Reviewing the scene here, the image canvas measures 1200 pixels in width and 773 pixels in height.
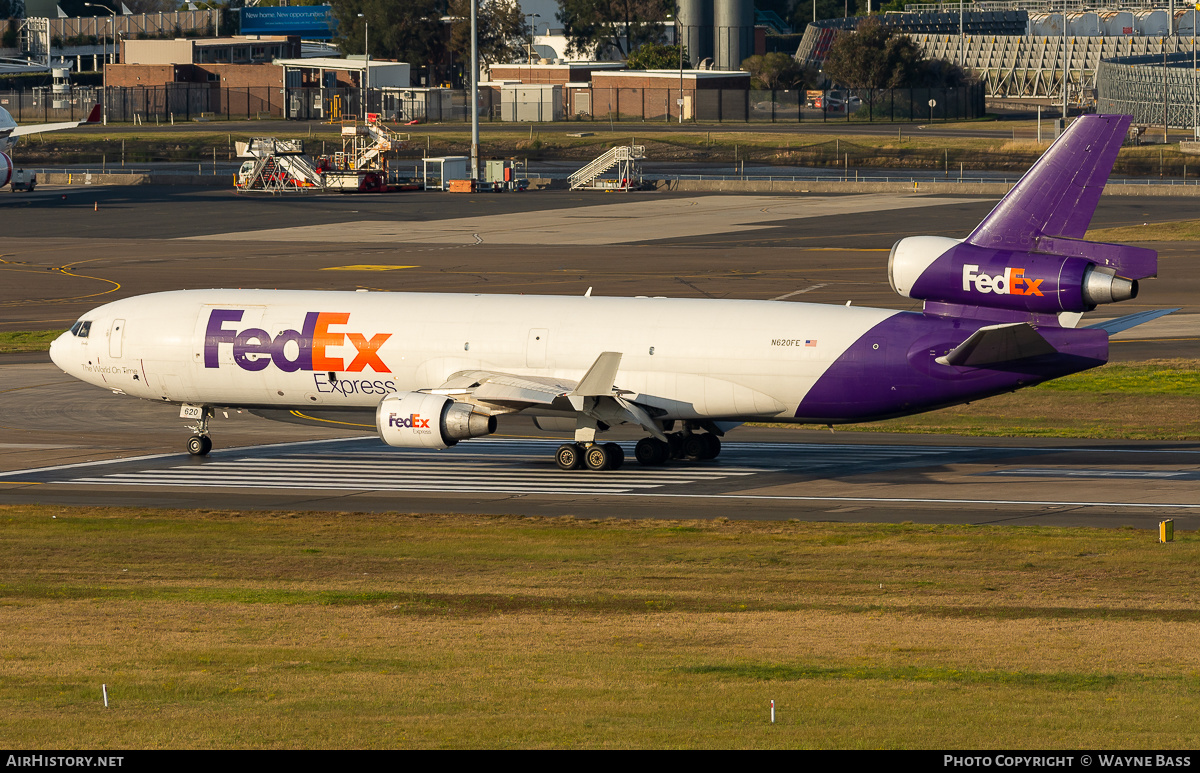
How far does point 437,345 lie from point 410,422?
3.20m

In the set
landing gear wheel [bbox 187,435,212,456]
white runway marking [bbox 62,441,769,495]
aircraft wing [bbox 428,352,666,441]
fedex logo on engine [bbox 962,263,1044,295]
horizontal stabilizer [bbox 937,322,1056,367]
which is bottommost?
white runway marking [bbox 62,441,769,495]

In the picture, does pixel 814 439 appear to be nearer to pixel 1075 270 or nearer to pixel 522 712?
pixel 1075 270

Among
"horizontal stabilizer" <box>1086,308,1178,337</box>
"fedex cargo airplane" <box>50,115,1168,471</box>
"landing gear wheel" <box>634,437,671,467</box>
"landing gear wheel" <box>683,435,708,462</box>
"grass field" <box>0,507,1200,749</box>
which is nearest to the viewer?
"grass field" <box>0,507,1200,749</box>

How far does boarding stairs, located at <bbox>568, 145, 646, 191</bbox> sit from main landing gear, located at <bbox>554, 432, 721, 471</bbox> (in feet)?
314

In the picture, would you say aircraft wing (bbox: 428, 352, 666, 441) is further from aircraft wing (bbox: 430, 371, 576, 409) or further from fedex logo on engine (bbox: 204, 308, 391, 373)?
fedex logo on engine (bbox: 204, 308, 391, 373)

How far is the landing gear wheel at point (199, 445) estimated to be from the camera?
47.9 m

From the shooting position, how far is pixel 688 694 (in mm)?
19906

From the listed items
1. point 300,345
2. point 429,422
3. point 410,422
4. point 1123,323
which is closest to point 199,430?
point 300,345

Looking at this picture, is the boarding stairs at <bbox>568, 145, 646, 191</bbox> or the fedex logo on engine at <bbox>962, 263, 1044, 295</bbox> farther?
the boarding stairs at <bbox>568, 145, 646, 191</bbox>

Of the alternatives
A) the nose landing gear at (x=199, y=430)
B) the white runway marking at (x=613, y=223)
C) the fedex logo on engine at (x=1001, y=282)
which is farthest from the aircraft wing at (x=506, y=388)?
the white runway marking at (x=613, y=223)

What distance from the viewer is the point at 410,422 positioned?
41969 mm

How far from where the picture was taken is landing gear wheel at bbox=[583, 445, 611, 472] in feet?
146

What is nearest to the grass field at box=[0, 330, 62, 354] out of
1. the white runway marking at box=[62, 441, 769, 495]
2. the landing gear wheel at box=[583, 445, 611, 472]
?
the white runway marking at box=[62, 441, 769, 495]

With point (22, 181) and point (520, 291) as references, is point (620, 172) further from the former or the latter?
point (520, 291)
